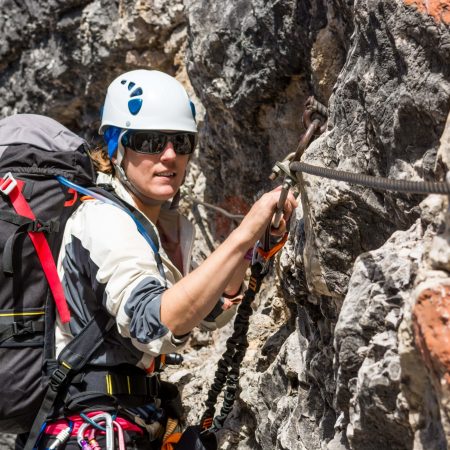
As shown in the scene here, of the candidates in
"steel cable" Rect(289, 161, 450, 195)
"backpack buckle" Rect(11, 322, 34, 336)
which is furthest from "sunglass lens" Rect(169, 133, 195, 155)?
"backpack buckle" Rect(11, 322, 34, 336)

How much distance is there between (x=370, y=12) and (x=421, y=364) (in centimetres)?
163

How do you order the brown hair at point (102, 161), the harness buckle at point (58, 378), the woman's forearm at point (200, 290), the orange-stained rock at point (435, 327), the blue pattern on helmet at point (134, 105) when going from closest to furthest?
the orange-stained rock at point (435, 327)
the woman's forearm at point (200, 290)
the harness buckle at point (58, 378)
the blue pattern on helmet at point (134, 105)
the brown hair at point (102, 161)

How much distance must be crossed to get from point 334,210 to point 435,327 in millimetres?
1235

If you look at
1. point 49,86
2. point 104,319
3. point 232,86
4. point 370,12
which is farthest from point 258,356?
point 49,86

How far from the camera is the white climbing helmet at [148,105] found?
3926 mm

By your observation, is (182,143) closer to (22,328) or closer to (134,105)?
(134,105)

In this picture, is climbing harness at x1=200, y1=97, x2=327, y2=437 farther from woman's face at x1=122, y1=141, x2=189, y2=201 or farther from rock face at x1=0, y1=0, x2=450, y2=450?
woman's face at x1=122, y1=141, x2=189, y2=201

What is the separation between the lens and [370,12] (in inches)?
126

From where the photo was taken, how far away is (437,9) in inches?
110

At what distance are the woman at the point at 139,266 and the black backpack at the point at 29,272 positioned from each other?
0.26ft

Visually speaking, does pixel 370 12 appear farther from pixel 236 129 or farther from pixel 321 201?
pixel 236 129

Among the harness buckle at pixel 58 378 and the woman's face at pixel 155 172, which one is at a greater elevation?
the woman's face at pixel 155 172

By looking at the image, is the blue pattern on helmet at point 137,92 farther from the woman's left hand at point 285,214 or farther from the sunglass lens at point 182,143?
the woman's left hand at point 285,214

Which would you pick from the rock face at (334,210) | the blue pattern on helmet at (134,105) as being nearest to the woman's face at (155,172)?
the blue pattern on helmet at (134,105)
